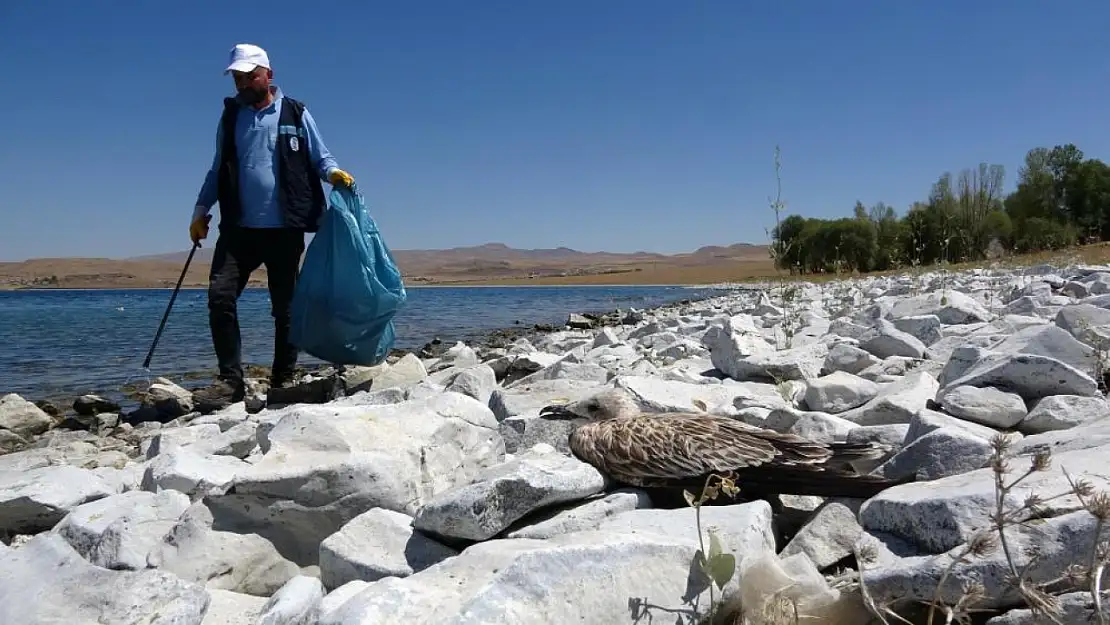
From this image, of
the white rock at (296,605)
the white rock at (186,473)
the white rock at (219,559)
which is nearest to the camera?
the white rock at (296,605)

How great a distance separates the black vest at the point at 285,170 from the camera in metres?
5.36

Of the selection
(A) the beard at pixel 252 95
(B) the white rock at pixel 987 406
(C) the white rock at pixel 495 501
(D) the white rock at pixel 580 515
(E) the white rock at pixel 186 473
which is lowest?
(E) the white rock at pixel 186 473

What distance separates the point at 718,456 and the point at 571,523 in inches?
22.1

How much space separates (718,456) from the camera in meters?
2.30

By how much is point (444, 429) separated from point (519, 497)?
2.59ft

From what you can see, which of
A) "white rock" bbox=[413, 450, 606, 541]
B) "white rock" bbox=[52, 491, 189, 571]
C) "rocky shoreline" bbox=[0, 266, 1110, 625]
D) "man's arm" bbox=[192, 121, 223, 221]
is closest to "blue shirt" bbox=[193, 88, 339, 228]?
"man's arm" bbox=[192, 121, 223, 221]

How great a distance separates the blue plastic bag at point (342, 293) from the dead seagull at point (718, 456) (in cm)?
319

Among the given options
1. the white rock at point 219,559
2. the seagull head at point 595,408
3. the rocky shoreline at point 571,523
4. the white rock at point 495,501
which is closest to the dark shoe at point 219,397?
the rocky shoreline at point 571,523

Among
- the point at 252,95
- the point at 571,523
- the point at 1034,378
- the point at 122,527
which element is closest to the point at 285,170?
the point at 252,95

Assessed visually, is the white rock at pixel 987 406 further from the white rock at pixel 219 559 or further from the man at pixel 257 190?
the man at pixel 257 190

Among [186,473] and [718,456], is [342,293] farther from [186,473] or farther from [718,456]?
[718,456]

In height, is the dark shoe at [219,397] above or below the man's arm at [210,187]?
below

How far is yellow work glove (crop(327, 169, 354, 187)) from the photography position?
17.9 ft

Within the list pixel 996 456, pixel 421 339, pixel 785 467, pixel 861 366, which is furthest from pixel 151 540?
pixel 421 339
